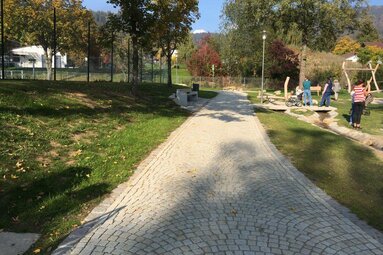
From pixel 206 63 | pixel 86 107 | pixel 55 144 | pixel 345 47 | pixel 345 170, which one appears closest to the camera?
pixel 55 144

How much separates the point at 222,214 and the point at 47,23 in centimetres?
3837

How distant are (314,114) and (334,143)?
29.6 feet

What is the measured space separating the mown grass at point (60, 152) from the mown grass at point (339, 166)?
137 inches

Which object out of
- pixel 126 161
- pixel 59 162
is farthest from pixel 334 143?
pixel 59 162

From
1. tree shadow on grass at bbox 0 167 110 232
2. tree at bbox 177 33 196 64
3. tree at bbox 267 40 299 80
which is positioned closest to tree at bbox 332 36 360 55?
tree at bbox 177 33 196 64

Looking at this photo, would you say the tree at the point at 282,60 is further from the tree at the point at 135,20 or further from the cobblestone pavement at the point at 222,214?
the cobblestone pavement at the point at 222,214

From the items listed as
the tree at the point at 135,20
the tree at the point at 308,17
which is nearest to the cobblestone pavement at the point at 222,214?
the tree at the point at 135,20

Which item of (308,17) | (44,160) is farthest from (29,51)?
(44,160)

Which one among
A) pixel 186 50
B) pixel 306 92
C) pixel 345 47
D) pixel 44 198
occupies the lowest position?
pixel 44 198

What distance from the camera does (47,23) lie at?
3941cm

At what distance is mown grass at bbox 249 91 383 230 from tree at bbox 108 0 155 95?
22.9ft

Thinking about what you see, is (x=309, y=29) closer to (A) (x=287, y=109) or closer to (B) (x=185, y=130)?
(A) (x=287, y=109)

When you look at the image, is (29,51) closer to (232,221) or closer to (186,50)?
(186,50)

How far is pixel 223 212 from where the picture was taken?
5.69 m
